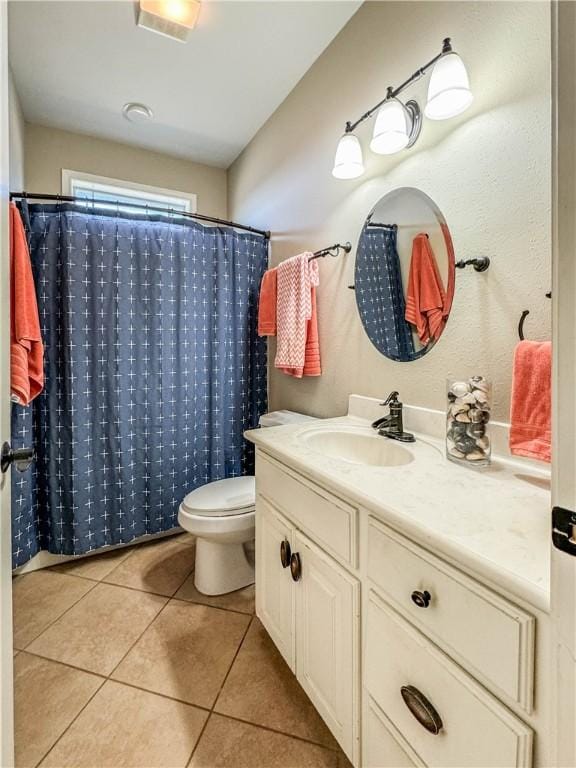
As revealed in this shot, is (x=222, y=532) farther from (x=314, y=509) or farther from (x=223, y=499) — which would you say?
(x=314, y=509)

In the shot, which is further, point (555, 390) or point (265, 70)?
point (265, 70)

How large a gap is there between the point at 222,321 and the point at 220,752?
1886 mm

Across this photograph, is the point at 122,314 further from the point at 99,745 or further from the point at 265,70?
the point at 99,745

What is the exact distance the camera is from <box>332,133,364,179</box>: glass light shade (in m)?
1.49

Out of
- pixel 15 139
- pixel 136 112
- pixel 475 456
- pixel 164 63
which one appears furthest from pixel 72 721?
pixel 136 112

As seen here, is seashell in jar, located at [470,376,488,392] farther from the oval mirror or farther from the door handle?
the door handle

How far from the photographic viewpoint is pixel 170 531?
7.45 ft

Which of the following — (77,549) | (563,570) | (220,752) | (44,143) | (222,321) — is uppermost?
(44,143)

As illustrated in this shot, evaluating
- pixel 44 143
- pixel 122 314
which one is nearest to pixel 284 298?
pixel 122 314

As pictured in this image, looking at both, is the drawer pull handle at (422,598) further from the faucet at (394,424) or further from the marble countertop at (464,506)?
the faucet at (394,424)

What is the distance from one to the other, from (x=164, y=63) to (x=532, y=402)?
2.29m

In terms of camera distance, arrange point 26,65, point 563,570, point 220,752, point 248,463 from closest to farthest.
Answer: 1. point 563,570
2. point 220,752
3. point 26,65
4. point 248,463

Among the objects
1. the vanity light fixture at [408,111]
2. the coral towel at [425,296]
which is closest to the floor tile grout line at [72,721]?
the coral towel at [425,296]

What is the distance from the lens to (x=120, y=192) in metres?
2.60
